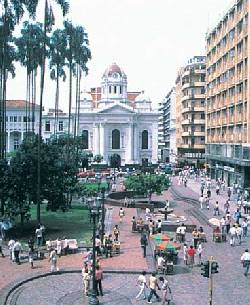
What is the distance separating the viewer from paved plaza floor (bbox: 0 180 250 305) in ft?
63.2

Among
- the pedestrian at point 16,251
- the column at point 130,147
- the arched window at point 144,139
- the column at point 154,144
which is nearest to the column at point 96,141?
the column at point 130,147

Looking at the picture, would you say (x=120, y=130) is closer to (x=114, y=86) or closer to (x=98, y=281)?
(x=114, y=86)

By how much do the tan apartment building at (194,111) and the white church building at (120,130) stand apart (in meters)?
11.6

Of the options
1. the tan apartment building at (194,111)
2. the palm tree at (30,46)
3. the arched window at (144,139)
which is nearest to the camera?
the palm tree at (30,46)

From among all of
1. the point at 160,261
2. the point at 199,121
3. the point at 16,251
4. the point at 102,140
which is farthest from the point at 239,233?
the point at 102,140

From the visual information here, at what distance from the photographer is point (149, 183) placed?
4756 centimetres

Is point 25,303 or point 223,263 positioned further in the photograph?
point 223,263

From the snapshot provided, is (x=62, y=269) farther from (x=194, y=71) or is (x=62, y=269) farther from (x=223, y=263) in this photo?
(x=194, y=71)

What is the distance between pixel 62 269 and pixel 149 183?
24.8 metres

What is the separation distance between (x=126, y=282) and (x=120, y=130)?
87.2m

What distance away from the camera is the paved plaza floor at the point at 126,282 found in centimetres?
1927

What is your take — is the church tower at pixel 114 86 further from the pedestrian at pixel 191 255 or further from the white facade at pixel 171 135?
the pedestrian at pixel 191 255

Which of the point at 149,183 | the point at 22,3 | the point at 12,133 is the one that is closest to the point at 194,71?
the point at 12,133

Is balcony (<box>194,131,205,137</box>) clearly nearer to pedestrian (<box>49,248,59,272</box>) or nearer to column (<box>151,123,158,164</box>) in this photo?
column (<box>151,123,158,164</box>)
